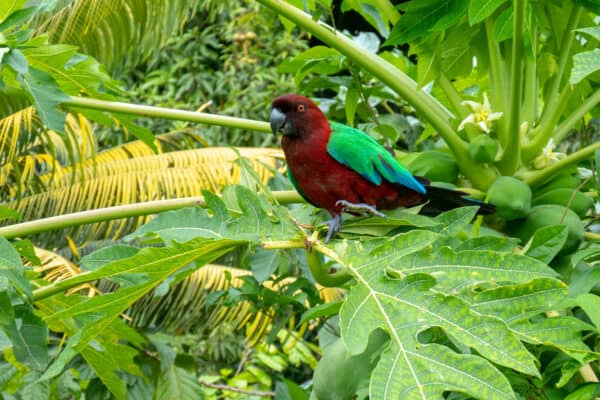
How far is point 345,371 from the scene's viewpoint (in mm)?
1377

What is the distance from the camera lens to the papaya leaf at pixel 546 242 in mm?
1256

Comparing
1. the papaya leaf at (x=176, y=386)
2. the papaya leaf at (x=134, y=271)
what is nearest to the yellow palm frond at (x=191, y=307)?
the papaya leaf at (x=176, y=386)

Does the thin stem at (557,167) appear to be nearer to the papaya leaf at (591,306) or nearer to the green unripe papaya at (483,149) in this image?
the green unripe papaya at (483,149)

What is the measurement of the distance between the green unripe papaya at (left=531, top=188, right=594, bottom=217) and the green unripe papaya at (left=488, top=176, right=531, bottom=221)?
7 cm

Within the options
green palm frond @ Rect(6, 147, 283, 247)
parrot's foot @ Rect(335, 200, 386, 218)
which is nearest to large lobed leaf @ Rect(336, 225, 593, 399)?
parrot's foot @ Rect(335, 200, 386, 218)

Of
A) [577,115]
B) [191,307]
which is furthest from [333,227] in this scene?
[191,307]

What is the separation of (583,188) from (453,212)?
0.41m

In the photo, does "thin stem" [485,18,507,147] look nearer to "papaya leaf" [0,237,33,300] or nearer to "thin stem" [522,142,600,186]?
"thin stem" [522,142,600,186]

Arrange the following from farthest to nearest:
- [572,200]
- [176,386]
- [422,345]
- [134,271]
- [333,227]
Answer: [176,386], [572,200], [333,227], [134,271], [422,345]

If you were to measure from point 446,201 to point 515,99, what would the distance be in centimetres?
23

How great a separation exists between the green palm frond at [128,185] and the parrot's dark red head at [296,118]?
103 inches

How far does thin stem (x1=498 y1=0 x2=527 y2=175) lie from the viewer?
4.44 feet

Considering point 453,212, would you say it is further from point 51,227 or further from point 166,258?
point 51,227

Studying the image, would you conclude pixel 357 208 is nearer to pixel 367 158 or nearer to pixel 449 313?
pixel 367 158
